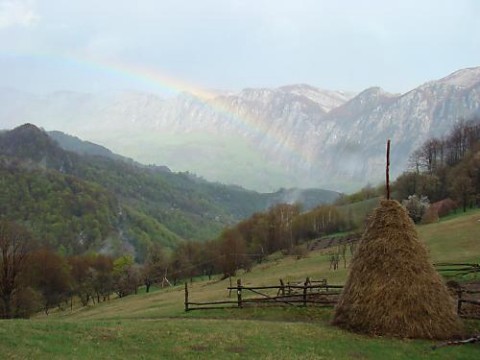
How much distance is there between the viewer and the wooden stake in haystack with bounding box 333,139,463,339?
21344 millimetres

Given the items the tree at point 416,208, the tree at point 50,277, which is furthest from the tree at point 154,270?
the tree at point 416,208

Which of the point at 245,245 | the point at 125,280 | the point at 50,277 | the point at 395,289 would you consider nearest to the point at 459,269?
the point at 395,289

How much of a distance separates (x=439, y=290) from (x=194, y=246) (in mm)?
121214

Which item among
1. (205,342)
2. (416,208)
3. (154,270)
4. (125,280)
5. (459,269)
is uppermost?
(416,208)

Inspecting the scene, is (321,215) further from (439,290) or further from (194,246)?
(439,290)

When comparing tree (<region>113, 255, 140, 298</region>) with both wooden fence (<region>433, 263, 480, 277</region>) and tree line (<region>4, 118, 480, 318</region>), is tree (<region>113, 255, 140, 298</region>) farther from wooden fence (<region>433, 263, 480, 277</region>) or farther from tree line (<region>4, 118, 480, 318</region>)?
wooden fence (<region>433, 263, 480, 277</region>)

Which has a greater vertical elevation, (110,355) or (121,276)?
(110,355)

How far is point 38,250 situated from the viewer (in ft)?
412

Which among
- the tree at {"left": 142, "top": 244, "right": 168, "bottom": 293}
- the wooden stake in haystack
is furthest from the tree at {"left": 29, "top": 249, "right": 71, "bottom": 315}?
the wooden stake in haystack

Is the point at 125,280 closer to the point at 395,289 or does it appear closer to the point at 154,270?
the point at 154,270

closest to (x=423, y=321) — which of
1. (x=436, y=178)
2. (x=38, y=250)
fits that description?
(x=436, y=178)

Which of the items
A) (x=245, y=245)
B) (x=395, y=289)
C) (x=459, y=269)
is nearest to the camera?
(x=395, y=289)

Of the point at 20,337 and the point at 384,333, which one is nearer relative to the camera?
the point at 20,337

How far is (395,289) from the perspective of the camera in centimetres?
2183
